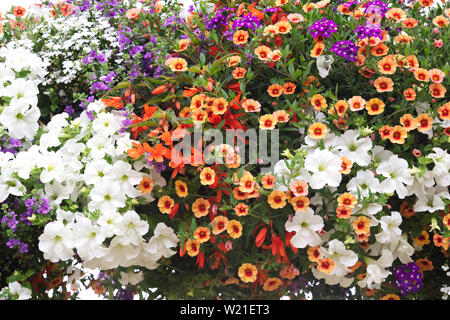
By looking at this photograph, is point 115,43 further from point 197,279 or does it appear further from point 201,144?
point 197,279

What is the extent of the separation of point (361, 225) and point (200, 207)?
64cm

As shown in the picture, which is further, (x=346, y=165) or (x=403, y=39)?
(x=403, y=39)

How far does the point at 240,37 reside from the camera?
2.46 meters

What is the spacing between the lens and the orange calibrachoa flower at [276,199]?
2180 millimetres

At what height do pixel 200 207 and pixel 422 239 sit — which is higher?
pixel 200 207

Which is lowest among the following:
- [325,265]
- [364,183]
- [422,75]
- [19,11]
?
[325,265]

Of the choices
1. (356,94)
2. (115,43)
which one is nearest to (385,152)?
(356,94)

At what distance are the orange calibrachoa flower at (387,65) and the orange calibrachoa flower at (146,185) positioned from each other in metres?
1.04

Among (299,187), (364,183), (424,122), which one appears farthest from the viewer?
(424,122)

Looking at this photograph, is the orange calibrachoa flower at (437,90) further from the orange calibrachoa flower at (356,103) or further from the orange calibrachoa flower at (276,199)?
the orange calibrachoa flower at (276,199)

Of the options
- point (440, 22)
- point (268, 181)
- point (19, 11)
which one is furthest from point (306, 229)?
point (19, 11)

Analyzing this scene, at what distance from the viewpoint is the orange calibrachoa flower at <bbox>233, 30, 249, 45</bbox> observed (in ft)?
8.02

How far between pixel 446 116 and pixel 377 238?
0.58 meters

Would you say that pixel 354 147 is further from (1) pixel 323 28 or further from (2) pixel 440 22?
(2) pixel 440 22
